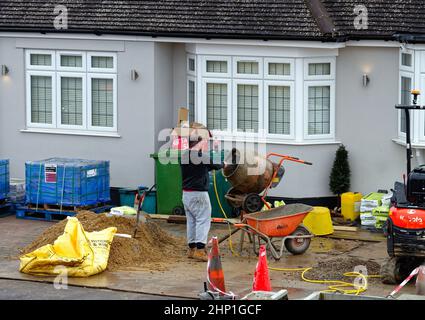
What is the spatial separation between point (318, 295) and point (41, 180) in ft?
31.5

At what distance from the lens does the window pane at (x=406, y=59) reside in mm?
20562

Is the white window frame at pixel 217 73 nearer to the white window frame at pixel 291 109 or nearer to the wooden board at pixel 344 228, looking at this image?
the white window frame at pixel 291 109

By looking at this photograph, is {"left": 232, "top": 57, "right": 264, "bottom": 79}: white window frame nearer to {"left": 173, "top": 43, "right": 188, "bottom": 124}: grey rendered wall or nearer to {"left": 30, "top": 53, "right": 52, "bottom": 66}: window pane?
{"left": 173, "top": 43, "right": 188, "bottom": 124}: grey rendered wall

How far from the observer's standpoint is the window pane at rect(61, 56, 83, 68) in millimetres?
22328

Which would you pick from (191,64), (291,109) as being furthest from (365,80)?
(191,64)

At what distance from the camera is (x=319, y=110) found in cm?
2130

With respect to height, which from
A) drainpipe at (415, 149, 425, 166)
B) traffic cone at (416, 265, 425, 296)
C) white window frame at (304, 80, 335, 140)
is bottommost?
traffic cone at (416, 265, 425, 296)

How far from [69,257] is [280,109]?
6525 millimetres

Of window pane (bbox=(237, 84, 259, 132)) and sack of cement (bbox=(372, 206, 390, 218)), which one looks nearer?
sack of cement (bbox=(372, 206, 390, 218))

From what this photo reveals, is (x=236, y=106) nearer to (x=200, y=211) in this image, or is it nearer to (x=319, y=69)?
(x=319, y=69)

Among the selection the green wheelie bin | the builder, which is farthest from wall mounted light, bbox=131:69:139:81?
the builder

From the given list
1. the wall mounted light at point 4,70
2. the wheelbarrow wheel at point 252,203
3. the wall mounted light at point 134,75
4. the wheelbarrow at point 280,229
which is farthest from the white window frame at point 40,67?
the wheelbarrow at point 280,229

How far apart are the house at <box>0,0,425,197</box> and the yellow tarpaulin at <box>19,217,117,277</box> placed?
559 cm
